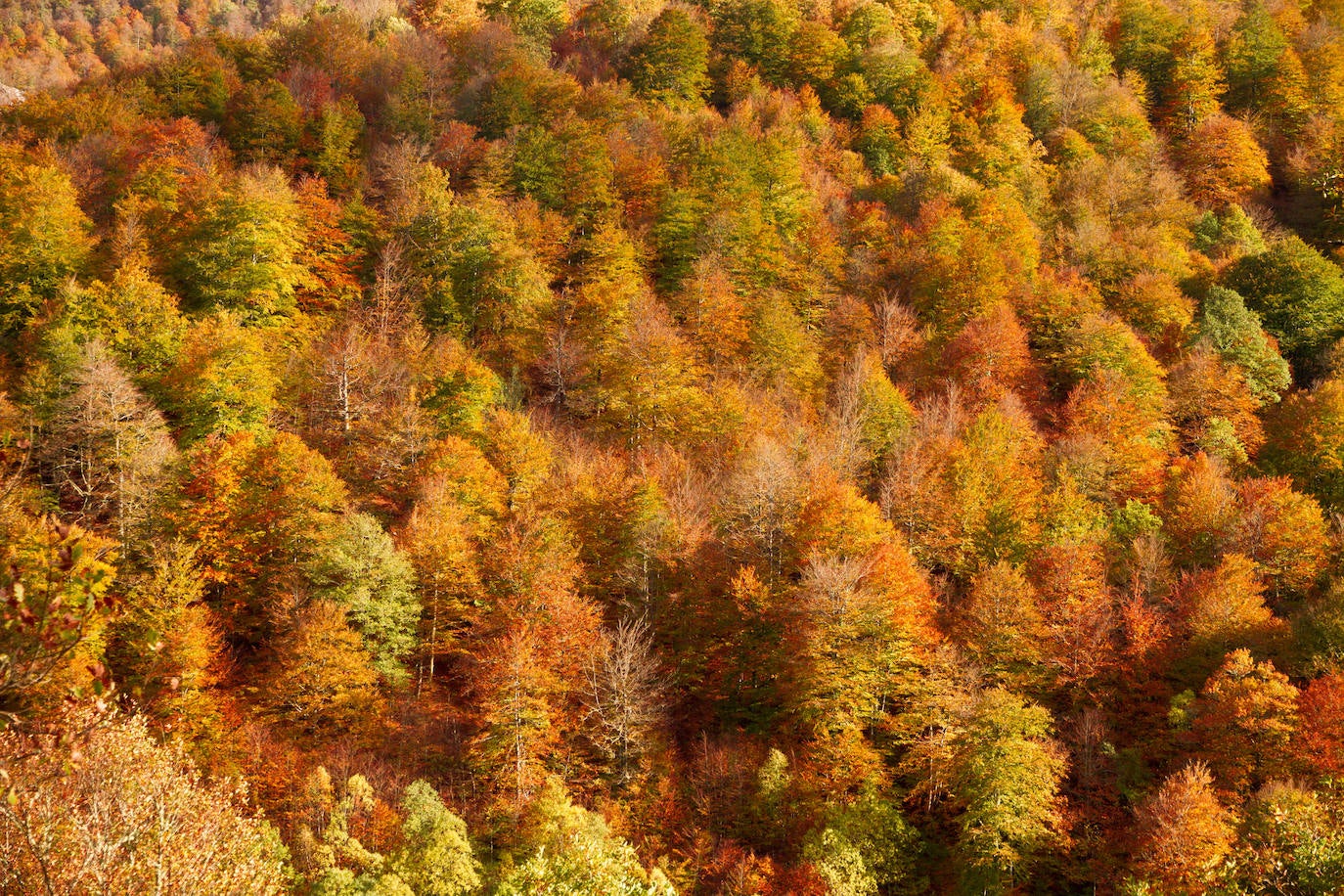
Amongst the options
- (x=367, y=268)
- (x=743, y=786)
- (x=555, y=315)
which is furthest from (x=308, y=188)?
(x=743, y=786)

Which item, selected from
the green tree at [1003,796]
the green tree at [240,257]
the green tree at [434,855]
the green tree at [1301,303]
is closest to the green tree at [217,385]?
the green tree at [240,257]

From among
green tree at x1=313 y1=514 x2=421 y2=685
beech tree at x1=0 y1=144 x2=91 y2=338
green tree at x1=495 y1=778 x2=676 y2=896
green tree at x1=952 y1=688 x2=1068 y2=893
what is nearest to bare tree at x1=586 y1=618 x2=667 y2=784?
green tree at x1=313 y1=514 x2=421 y2=685

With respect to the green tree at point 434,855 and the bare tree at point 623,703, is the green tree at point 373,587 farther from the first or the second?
the green tree at point 434,855

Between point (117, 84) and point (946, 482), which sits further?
point (117, 84)

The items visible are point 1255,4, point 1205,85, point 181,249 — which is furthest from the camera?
point 1255,4

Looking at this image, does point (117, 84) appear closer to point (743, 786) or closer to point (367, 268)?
point (367, 268)

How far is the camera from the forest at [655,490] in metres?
29.3

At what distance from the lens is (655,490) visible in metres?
39.9

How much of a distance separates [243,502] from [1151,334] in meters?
48.5

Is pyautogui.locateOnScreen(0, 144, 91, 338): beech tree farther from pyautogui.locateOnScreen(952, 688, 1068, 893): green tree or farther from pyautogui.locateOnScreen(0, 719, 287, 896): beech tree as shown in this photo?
pyautogui.locateOnScreen(952, 688, 1068, 893): green tree

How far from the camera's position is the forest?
29312 millimetres

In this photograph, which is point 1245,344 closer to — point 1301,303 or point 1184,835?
point 1301,303

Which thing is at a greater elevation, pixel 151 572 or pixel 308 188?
pixel 308 188

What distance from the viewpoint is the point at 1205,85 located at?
78.1 metres
